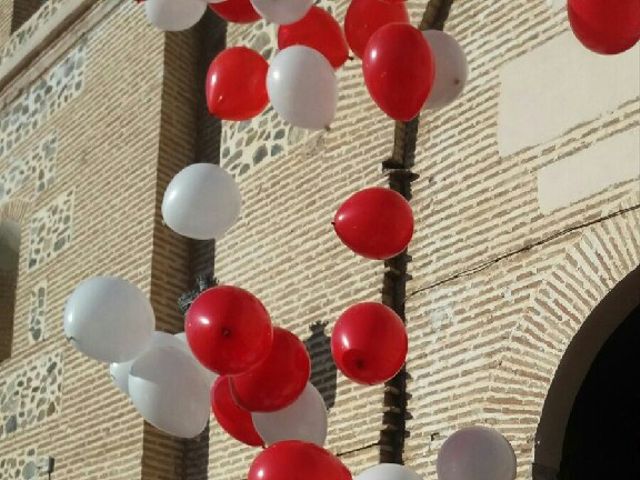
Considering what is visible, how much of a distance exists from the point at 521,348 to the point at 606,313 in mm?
395

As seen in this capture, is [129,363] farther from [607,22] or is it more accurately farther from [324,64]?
[607,22]

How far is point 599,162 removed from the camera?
4.79 metres

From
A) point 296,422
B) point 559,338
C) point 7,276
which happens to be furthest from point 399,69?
point 7,276

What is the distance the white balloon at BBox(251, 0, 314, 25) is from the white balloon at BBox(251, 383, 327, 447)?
1347 mm

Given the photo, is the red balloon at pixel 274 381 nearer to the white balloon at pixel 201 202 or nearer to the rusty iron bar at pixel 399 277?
the white balloon at pixel 201 202

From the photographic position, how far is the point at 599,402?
4.97 m

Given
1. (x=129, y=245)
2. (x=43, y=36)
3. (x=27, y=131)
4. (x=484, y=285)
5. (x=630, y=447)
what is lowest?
(x=630, y=447)

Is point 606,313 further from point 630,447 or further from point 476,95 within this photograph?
point 476,95

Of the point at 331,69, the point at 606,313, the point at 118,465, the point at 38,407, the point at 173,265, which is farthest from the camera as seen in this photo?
the point at 38,407

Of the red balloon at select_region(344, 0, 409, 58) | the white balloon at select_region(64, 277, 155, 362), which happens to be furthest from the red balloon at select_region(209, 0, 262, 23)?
the white balloon at select_region(64, 277, 155, 362)

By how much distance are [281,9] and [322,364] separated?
7.58 feet

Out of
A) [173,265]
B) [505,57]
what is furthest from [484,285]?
[173,265]

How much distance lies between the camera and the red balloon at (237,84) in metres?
4.31

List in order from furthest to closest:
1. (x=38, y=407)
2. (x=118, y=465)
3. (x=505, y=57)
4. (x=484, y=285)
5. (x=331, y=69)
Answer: (x=38, y=407) < (x=118, y=465) < (x=505, y=57) < (x=484, y=285) < (x=331, y=69)
